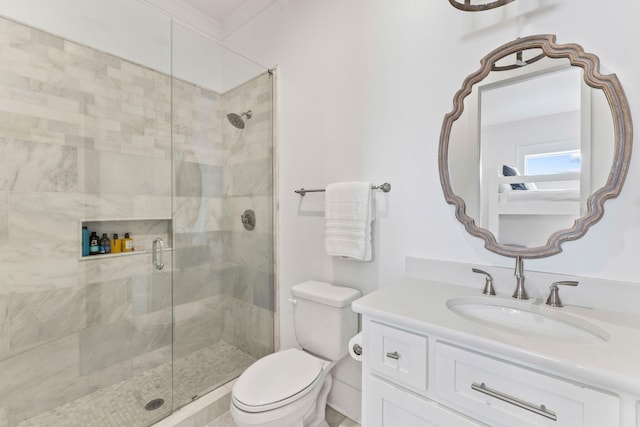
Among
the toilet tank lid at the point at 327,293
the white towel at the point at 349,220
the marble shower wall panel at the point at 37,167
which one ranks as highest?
the marble shower wall panel at the point at 37,167

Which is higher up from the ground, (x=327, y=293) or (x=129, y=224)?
(x=129, y=224)

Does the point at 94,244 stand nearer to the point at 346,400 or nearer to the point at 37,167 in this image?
the point at 37,167

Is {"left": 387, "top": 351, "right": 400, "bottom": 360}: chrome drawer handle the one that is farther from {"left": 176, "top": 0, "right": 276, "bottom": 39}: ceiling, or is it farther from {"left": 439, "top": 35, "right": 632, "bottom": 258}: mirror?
{"left": 176, "top": 0, "right": 276, "bottom": 39}: ceiling

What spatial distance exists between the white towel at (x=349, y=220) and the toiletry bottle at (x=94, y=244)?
1482 millimetres

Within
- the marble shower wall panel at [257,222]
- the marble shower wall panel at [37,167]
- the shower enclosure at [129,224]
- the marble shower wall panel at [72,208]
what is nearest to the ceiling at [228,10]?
the shower enclosure at [129,224]

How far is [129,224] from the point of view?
6.33 feet

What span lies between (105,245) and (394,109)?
1.97m

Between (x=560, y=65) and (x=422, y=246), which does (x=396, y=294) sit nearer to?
(x=422, y=246)

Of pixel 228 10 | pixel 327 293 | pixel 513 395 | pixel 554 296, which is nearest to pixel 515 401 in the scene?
pixel 513 395

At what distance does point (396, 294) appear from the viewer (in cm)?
108

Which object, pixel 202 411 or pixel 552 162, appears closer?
pixel 552 162

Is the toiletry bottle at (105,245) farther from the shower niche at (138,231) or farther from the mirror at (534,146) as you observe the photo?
the mirror at (534,146)

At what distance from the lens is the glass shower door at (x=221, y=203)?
1.94m

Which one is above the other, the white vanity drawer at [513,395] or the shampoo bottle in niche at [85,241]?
the shampoo bottle in niche at [85,241]
